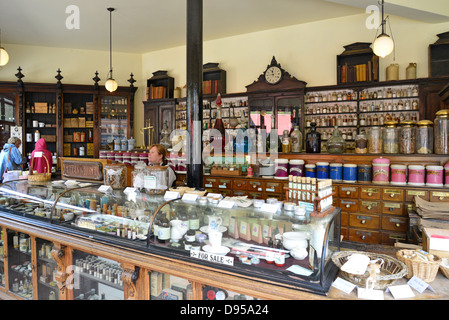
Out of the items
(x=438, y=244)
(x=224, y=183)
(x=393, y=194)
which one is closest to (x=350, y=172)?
(x=393, y=194)

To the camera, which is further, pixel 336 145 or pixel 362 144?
pixel 336 145

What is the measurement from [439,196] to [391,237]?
70cm

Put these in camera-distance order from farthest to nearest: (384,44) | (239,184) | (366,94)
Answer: (366,94)
(239,184)
(384,44)

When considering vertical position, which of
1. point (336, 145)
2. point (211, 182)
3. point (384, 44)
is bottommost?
point (211, 182)

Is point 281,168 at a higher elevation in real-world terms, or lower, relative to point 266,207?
higher

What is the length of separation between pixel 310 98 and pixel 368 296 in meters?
5.42

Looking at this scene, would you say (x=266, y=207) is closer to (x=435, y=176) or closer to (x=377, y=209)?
(x=377, y=209)

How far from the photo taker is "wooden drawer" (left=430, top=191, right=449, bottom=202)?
11.0 feet

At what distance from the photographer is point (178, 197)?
217 centimetres

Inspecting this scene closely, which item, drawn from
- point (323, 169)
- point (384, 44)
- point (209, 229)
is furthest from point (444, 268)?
point (384, 44)

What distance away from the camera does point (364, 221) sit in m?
3.72

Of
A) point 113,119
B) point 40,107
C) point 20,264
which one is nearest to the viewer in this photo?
point 20,264

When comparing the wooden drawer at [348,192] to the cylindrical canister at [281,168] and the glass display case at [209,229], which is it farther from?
the glass display case at [209,229]
